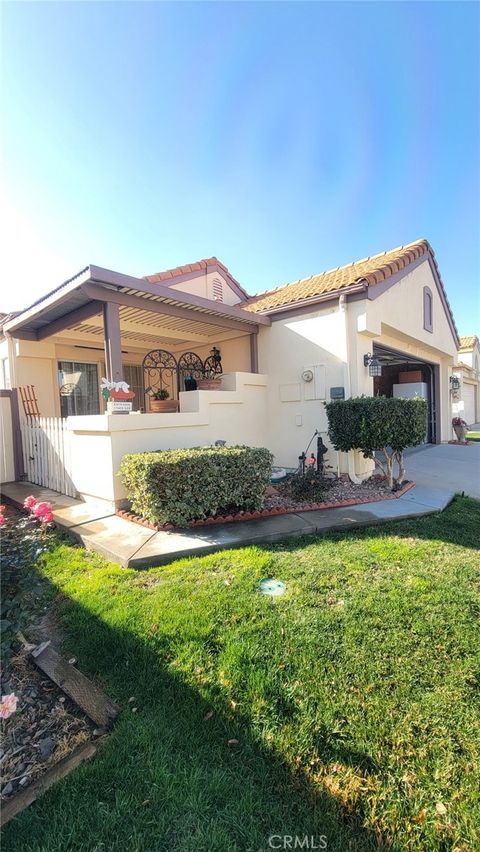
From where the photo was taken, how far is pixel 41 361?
8555 mm

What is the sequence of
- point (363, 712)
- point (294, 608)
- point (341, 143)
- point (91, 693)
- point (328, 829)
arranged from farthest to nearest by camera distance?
1. point (341, 143)
2. point (294, 608)
3. point (91, 693)
4. point (363, 712)
5. point (328, 829)

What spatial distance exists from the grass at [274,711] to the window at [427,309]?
9631 millimetres

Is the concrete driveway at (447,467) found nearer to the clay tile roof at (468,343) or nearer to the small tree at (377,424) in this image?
the small tree at (377,424)

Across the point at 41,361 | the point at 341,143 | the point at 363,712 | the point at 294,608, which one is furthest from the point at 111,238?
the point at 363,712

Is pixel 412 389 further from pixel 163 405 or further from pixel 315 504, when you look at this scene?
pixel 163 405

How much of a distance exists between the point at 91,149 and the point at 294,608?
8.02 meters

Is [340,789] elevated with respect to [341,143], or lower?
lower

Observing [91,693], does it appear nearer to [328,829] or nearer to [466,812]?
[328,829]

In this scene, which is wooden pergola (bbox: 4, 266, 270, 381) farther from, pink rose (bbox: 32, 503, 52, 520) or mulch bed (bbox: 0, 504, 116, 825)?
mulch bed (bbox: 0, 504, 116, 825)

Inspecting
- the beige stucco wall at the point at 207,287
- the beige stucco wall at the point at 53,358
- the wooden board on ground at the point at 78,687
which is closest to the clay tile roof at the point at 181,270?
the beige stucco wall at the point at 207,287

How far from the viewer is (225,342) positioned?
31.6 feet

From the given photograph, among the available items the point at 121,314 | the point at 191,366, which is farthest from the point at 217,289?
the point at 121,314

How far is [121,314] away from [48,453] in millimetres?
3307

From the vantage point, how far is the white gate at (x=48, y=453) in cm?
654
